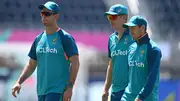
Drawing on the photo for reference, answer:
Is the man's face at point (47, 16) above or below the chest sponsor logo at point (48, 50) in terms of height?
above

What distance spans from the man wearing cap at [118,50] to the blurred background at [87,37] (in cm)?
359

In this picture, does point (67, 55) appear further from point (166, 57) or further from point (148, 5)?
point (148, 5)

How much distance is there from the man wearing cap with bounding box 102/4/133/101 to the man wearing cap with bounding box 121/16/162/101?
0.35 metres

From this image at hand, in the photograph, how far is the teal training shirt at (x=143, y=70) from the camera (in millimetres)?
5773

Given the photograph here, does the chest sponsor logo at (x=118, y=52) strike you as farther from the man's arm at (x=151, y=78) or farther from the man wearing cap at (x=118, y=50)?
the man's arm at (x=151, y=78)

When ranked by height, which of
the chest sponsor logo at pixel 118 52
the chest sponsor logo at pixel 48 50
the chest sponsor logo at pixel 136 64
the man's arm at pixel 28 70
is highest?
the chest sponsor logo at pixel 48 50

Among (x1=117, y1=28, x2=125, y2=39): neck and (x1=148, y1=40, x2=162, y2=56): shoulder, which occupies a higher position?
(x1=117, y1=28, x2=125, y2=39): neck

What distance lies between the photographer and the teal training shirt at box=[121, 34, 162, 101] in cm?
577

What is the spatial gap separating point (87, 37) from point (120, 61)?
19.8 feet

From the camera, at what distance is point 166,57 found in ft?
36.3

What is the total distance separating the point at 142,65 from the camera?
589 centimetres

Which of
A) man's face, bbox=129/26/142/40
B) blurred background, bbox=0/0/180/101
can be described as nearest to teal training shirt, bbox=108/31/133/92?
man's face, bbox=129/26/142/40

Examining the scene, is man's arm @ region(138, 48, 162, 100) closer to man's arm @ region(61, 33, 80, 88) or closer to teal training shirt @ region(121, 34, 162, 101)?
teal training shirt @ region(121, 34, 162, 101)

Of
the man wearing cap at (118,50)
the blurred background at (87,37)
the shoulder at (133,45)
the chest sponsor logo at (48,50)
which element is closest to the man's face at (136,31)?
the shoulder at (133,45)
